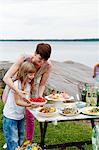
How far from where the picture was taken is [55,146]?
4.25m

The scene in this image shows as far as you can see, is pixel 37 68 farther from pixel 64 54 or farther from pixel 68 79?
pixel 64 54

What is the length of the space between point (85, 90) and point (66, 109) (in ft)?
1.34

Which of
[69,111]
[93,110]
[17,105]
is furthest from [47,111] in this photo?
[93,110]

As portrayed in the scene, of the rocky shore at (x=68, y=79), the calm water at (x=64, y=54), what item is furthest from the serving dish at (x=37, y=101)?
the calm water at (x=64, y=54)

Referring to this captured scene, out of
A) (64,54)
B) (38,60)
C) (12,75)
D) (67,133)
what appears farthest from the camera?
(64,54)

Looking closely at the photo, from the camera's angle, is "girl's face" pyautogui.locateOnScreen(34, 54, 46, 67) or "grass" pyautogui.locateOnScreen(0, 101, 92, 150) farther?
"grass" pyautogui.locateOnScreen(0, 101, 92, 150)

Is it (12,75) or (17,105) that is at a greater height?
(12,75)

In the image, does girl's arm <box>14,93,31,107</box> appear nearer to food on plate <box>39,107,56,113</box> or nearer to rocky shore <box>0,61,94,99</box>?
food on plate <box>39,107,56,113</box>

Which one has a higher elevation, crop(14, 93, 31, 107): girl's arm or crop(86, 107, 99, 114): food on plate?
crop(14, 93, 31, 107): girl's arm

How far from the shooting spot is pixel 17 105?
356 cm

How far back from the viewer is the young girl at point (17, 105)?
137 inches

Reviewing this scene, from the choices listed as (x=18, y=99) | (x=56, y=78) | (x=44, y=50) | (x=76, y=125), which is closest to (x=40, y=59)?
(x=44, y=50)

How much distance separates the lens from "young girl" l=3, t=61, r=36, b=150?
348cm

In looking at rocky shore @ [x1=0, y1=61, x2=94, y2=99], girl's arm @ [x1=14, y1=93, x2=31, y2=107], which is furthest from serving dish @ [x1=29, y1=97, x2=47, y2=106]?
rocky shore @ [x1=0, y1=61, x2=94, y2=99]
